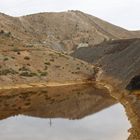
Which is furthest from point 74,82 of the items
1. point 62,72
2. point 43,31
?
point 43,31

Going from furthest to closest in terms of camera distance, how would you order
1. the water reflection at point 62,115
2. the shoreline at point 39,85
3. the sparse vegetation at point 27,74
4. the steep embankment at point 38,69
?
the sparse vegetation at point 27,74, the steep embankment at point 38,69, the shoreline at point 39,85, the water reflection at point 62,115

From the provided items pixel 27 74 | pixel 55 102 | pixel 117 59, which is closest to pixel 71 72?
pixel 117 59

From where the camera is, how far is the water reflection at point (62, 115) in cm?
4312

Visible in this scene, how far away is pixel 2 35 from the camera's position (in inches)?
4921

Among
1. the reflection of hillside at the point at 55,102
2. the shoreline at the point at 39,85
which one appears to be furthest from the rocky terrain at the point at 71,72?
the reflection of hillside at the point at 55,102

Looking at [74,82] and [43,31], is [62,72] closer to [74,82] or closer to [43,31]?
[74,82]

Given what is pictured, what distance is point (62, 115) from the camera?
57.6 metres

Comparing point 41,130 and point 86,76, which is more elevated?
point 86,76

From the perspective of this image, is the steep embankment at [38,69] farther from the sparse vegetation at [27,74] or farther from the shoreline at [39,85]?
the shoreline at [39,85]

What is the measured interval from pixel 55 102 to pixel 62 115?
1133 centimetres

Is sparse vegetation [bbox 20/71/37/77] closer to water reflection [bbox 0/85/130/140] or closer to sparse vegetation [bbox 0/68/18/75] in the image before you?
sparse vegetation [bbox 0/68/18/75]

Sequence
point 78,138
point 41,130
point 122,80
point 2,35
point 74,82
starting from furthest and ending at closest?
point 2,35, point 74,82, point 122,80, point 41,130, point 78,138

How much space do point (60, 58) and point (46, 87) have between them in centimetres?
2237

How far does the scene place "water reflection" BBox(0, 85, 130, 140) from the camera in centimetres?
4312
